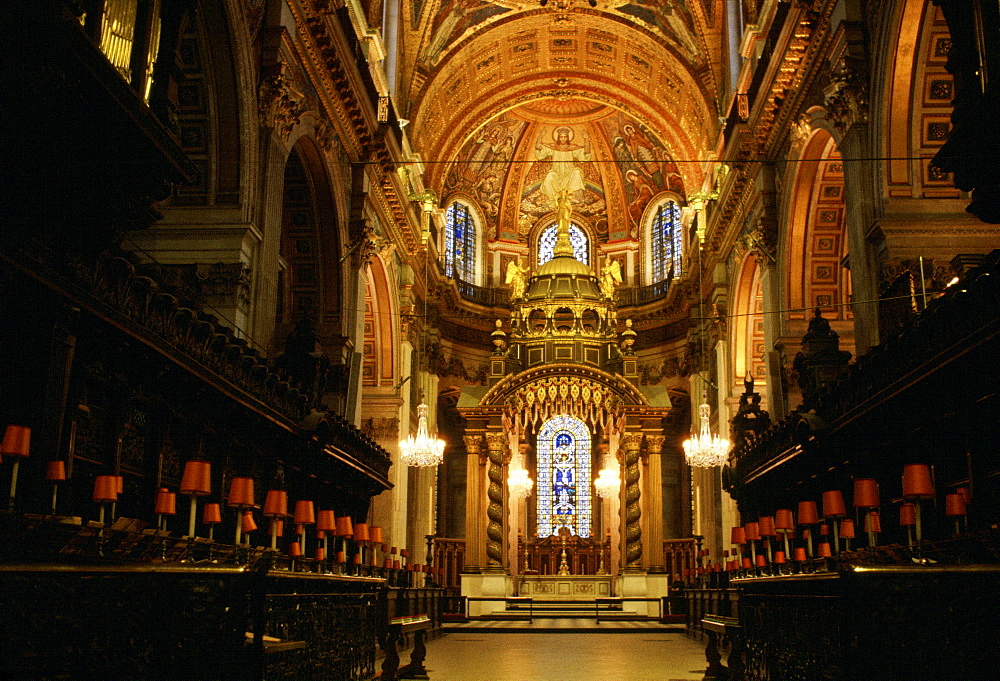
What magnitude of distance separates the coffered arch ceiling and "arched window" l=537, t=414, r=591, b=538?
6.80 meters

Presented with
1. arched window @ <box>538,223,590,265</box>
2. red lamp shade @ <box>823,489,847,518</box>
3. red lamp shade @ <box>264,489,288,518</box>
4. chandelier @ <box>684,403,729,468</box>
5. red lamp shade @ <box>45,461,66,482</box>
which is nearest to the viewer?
red lamp shade @ <box>45,461,66,482</box>

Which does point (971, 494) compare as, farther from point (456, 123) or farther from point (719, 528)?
point (456, 123)

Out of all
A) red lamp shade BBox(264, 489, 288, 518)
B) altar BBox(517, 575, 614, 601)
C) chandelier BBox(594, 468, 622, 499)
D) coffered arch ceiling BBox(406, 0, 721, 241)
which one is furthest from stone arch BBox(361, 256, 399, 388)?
red lamp shade BBox(264, 489, 288, 518)

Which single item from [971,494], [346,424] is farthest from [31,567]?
[346,424]

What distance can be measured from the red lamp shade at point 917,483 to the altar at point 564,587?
1708cm

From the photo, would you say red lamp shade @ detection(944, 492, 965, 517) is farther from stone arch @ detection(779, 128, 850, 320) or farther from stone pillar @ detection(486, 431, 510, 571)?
stone pillar @ detection(486, 431, 510, 571)

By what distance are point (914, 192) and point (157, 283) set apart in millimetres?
9072

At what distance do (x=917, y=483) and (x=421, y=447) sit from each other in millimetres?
13135

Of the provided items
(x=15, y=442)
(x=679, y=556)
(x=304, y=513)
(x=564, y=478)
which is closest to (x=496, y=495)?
(x=679, y=556)

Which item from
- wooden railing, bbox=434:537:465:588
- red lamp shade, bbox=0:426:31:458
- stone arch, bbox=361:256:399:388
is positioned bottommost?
Result: wooden railing, bbox=434:537:465:588

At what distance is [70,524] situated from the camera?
19.6 feet

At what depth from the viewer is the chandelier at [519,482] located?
25058 millimetres

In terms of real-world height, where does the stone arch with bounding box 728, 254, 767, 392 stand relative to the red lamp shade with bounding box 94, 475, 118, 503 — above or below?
above

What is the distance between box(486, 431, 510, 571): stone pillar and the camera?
75.0ft
